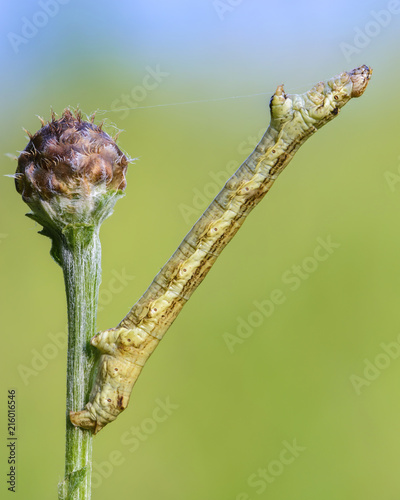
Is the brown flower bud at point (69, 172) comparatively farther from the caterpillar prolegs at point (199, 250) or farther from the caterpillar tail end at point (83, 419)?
the caterpillar tail end at point (83, 419)

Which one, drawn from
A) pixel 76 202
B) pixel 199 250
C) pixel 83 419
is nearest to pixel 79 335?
pixel 83 419

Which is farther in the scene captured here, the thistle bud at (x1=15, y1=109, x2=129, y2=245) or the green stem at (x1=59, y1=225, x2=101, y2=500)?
the thistle bud at (x1=15, y1=109, x2=129, y2=245)

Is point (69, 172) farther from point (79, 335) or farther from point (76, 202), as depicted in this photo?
point (79, 335)

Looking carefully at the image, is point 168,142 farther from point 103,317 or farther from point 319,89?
point 319,89

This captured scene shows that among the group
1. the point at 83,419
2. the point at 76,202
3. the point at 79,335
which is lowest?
the point at 83,419

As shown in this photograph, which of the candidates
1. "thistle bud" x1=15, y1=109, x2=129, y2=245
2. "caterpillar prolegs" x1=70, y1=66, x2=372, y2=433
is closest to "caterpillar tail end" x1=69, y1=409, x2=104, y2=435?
"caterpillar prolegs" x1=70, y1=66, x2=372, y2=433

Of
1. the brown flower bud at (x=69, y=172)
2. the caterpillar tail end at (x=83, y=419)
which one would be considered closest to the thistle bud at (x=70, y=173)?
the brown flower bud at (x=69, y=172)

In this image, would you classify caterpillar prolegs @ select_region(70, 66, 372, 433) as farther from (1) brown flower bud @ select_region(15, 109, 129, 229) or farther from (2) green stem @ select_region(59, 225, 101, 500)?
(1) brown flower bud @ select_region(15, 109, 129, 229)
